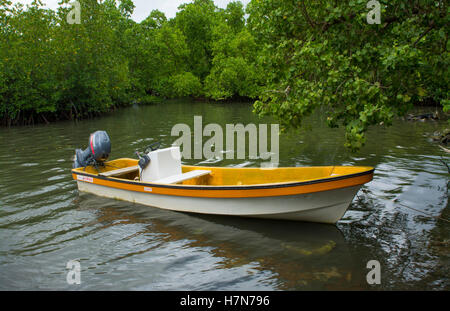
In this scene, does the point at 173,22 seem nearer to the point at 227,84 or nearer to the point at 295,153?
the point at 227,84

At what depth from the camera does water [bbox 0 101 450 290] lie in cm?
575

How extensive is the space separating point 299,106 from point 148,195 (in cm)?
433

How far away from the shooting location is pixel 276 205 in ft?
24.1

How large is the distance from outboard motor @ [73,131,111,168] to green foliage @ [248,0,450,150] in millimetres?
4727

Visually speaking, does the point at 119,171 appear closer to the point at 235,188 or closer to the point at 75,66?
the point at 235,188

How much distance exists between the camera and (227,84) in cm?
4844

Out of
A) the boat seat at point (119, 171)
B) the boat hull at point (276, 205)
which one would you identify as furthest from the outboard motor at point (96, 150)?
the boat hull at point (276, 205)

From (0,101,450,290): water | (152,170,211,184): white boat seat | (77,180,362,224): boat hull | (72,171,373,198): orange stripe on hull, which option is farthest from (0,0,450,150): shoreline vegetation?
(152,170,211,184): white boat seat

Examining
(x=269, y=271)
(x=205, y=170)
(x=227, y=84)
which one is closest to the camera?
(x=269, y=271)

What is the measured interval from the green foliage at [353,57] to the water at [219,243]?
1.47 meters

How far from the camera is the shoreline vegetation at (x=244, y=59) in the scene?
234 inches

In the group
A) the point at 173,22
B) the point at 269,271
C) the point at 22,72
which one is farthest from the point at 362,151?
the point at 173,22

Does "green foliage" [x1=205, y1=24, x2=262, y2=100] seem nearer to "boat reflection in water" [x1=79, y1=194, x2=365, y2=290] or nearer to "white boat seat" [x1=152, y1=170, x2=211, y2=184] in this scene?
"white boat seat" [x1=152, y1=170, x2=211, y2=184]

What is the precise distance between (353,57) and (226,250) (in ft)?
13.8
